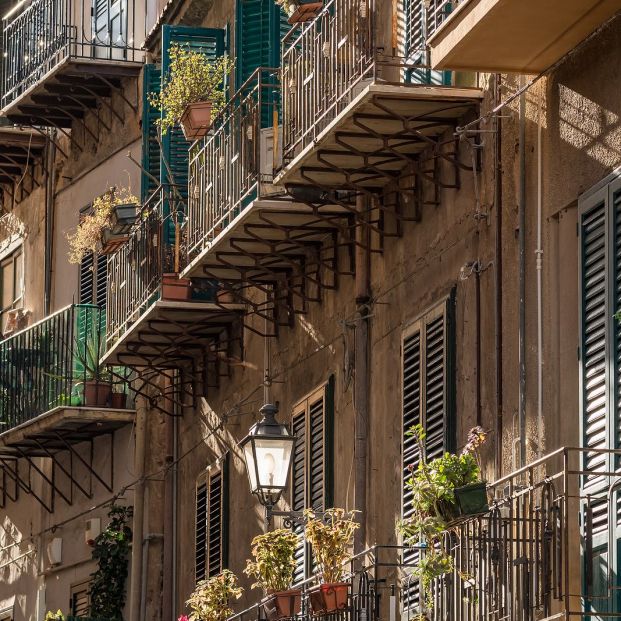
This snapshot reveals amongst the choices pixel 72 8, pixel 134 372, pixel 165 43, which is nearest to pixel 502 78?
pixel 165 43

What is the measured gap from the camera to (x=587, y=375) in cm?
1348

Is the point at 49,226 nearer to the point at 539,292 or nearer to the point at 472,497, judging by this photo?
the point at 539,292

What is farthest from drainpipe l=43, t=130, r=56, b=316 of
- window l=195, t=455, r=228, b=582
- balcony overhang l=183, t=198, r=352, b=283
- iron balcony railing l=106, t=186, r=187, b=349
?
balcony overhang l=183, t=198, r=352, b=283

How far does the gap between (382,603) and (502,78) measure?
13.9 ft

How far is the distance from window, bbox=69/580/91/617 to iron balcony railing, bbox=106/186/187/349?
380cm

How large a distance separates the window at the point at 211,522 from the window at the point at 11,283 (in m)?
7.82

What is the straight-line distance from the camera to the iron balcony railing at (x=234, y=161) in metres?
18.0

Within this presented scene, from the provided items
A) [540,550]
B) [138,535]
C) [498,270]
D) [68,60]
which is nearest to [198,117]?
Answer: [138,535]

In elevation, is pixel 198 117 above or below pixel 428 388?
above

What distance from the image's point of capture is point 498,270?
14.9 meters

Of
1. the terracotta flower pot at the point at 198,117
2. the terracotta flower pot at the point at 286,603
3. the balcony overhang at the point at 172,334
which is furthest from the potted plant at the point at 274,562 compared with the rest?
the terracotta flower pot at the point at 198,117

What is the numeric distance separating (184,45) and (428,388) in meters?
7.59

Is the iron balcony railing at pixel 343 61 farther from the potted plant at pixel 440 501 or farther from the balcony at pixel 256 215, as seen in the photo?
the potted plant at pixel 440 501

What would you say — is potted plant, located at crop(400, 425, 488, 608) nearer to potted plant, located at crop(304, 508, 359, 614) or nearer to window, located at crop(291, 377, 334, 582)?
potted plant, located at crop(304, 508, 359, 614)
